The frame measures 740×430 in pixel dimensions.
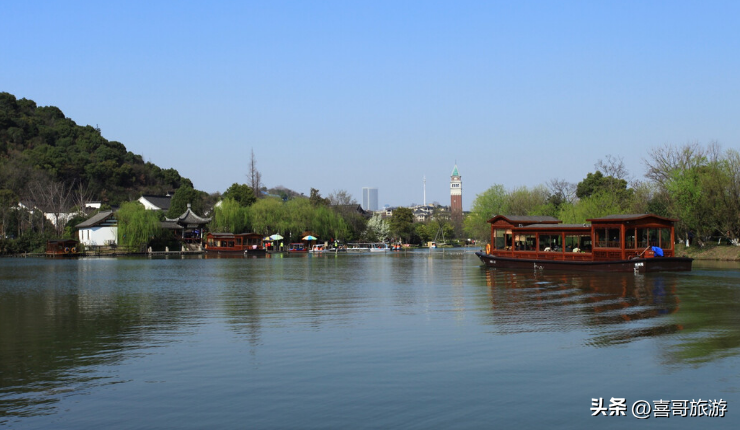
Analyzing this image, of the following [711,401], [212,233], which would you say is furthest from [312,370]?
[212,233]

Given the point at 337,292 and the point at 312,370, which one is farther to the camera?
the point at 337,292

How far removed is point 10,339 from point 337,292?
1123 cm

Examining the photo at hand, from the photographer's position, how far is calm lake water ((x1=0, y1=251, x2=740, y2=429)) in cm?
725

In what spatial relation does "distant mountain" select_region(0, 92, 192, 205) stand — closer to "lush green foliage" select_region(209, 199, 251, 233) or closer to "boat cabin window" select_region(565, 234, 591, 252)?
"lush green foliage" select_region(209, 199, 251, 233)

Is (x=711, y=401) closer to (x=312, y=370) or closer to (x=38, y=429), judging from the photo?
(x=312, y=370)

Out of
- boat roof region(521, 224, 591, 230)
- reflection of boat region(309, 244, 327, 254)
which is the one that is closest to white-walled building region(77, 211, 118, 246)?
reflection of boat region(309, 244, 327, 254)

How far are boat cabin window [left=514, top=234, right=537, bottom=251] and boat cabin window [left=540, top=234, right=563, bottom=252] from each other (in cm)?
45

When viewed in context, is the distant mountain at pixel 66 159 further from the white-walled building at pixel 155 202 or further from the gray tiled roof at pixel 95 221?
the gray tiled roof at pixel 95 221

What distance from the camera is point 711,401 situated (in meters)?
7.55

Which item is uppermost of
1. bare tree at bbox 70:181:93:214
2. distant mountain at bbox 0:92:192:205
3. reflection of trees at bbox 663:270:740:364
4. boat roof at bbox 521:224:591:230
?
distant mountain at bbox 0:92:192:205

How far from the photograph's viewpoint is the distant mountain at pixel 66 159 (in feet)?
268

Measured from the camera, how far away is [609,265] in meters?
29.8

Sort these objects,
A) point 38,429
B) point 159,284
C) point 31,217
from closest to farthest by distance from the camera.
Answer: point 38,429, point 159,284, point 31,217

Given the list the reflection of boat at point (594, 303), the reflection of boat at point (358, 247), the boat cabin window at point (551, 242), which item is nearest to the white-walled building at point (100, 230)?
the reflection of boat at point (358, 247)
